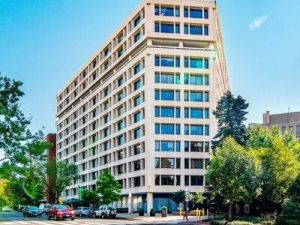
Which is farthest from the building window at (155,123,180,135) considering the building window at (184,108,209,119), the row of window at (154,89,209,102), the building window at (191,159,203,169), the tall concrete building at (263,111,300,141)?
the tall concrete building at (263,111,300,141)

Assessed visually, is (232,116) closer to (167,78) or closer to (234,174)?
(167,78)

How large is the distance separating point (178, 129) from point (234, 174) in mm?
41201

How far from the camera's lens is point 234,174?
4753cm

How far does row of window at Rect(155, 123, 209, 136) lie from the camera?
8844 cm

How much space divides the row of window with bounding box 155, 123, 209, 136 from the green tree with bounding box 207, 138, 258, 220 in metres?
39.6

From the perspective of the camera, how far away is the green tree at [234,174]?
4741 centimetres

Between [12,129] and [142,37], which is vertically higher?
[142,37]

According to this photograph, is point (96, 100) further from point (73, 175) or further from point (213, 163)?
point (213, 163)

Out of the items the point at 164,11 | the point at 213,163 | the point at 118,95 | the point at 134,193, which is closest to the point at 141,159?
the point at 134,193

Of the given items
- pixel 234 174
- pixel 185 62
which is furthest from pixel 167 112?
pixel 234 174

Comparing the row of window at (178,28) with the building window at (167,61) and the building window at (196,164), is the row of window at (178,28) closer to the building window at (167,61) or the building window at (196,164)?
the building window at (167,61)

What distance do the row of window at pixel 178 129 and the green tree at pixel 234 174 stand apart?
130ft

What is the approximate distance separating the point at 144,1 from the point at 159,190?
1195 inches

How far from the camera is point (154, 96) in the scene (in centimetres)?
8869
